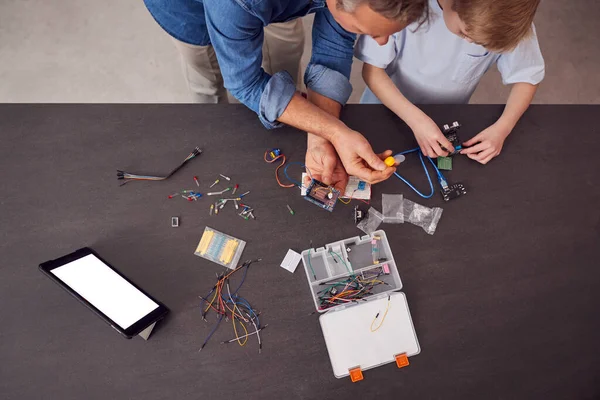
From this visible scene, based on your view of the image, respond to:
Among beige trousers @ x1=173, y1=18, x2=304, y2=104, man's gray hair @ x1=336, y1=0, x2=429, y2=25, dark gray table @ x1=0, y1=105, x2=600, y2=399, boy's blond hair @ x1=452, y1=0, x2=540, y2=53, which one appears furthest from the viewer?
beige trousers @ x1=173, y1=18, x2=304, y2=104

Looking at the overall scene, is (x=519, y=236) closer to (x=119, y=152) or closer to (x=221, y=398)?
(x=221, y=398)

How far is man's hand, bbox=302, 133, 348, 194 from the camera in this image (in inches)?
46.5

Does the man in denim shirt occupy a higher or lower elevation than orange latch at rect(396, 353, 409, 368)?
higher

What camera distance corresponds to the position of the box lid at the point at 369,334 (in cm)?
108

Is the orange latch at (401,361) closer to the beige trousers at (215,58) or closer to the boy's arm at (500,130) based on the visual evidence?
the boy's arm at (500,130)

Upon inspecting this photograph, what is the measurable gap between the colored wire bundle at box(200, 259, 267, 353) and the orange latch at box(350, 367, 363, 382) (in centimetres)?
25

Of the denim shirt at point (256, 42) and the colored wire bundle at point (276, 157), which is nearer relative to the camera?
the denim shirt at point (256, 42)

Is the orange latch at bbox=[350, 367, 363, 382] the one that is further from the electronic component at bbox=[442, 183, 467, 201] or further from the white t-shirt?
the white t-shirt

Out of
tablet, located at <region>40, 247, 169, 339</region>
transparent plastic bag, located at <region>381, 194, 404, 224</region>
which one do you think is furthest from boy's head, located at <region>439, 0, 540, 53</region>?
tablet, located at <region>40, 247, 169, 339</region>

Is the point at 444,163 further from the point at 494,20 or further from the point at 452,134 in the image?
the point at 494,20

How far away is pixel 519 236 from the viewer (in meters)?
1.20

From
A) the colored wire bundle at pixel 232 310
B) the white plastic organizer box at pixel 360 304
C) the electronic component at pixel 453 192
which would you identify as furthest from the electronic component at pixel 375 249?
the colored wire bundle at pixel 232 310

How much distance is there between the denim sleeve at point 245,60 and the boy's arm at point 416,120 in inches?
12.4

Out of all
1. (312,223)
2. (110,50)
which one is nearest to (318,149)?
(312,223)
